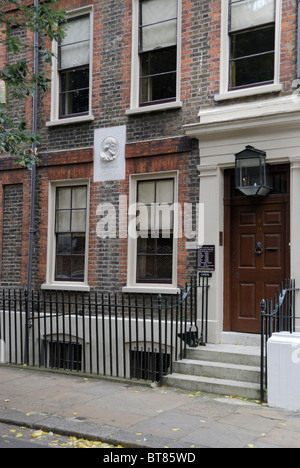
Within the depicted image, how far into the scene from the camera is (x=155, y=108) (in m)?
9.63

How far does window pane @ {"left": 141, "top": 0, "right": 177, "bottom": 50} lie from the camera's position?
977 centimetres

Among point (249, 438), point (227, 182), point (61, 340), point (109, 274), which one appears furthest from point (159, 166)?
point (249, 438)

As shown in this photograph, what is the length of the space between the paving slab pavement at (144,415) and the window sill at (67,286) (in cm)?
225

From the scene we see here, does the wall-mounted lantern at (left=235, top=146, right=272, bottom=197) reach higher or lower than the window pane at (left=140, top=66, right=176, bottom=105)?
lower

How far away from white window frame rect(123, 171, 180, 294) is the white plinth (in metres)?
2.57

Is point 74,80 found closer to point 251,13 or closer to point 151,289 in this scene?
point 251,13

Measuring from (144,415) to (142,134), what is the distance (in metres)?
5.22

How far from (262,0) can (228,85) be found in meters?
1.44

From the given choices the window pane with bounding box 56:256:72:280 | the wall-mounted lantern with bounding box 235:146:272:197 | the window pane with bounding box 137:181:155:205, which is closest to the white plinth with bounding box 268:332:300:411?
the wall-mounted lantern with bounding box 235:146:272:197

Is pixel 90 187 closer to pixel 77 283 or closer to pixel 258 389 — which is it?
pixel 77 283

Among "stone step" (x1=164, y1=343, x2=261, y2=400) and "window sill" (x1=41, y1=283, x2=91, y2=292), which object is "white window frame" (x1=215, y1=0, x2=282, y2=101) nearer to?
"stone step" (x1=164, y1=343, x2=261, y2=400)

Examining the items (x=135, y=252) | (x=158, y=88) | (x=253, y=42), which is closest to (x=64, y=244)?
(x=135, y=252)

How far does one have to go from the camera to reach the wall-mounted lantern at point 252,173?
8.19 m

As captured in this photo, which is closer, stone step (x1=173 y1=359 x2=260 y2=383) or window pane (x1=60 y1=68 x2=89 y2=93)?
stone step (x1=173 y1=359 x2=260 y2=383)
